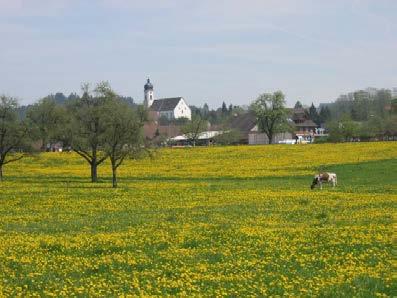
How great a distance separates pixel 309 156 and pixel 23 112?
40.1 m

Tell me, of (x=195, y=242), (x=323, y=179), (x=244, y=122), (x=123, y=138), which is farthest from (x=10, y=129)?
(x=244, y=122)

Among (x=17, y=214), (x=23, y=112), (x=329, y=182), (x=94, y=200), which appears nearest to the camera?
(x=17, y=214)

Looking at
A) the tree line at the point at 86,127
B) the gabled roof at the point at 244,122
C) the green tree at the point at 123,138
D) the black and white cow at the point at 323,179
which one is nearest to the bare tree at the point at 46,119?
the tree line at the point at 86,127

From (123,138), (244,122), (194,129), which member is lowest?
(123,138)

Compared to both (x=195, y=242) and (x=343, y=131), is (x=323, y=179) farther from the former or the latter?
(x=343, y=131)

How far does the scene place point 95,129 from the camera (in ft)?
206

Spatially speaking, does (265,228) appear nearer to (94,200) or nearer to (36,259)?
(36,259)

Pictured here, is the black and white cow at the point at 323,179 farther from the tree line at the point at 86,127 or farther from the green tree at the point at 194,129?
the green tree at the point at 194,129

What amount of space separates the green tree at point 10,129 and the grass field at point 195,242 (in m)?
21.1

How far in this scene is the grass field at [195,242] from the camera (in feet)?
44.3

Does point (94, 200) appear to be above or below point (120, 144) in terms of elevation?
below

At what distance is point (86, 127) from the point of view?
63094mm

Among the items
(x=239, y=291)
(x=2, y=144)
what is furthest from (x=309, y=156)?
(x=239, y=291)

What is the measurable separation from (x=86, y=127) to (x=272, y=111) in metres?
91.0
